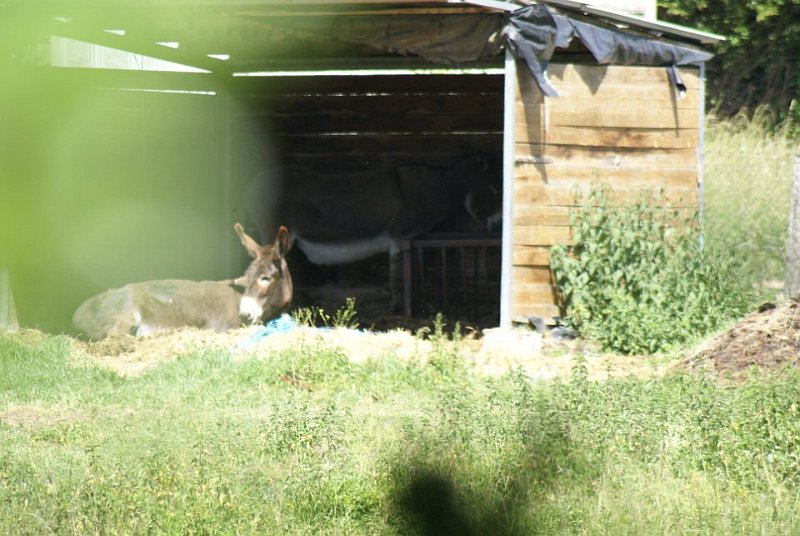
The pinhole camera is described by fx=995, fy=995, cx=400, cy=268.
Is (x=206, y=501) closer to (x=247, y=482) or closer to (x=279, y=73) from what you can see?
(x=247, y=482)

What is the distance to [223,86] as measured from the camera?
14938 millimetres

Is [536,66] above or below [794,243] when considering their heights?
above

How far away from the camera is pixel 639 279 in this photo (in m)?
8.97

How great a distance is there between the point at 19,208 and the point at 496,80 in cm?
669

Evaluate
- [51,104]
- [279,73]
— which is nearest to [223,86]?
[279,73]

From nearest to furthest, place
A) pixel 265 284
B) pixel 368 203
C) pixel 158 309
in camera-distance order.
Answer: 1. pixel 158 309
2. pixel 265 284
3. pixel 368 203

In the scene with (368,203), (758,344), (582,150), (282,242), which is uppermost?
(582,150)

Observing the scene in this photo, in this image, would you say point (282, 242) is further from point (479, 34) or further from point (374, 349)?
point (479, 34)

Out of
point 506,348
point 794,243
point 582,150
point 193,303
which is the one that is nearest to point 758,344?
point 794,243

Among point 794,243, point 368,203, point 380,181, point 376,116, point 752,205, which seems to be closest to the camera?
point 794,243

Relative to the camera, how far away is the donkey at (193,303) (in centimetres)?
970

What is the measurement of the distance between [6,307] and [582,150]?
578 centimetres

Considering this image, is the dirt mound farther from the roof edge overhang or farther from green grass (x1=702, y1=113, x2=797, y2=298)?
the roof edge overhang

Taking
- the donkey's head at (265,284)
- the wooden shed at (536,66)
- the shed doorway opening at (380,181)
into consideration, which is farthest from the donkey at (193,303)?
the shed doorway opening at (380,181)
